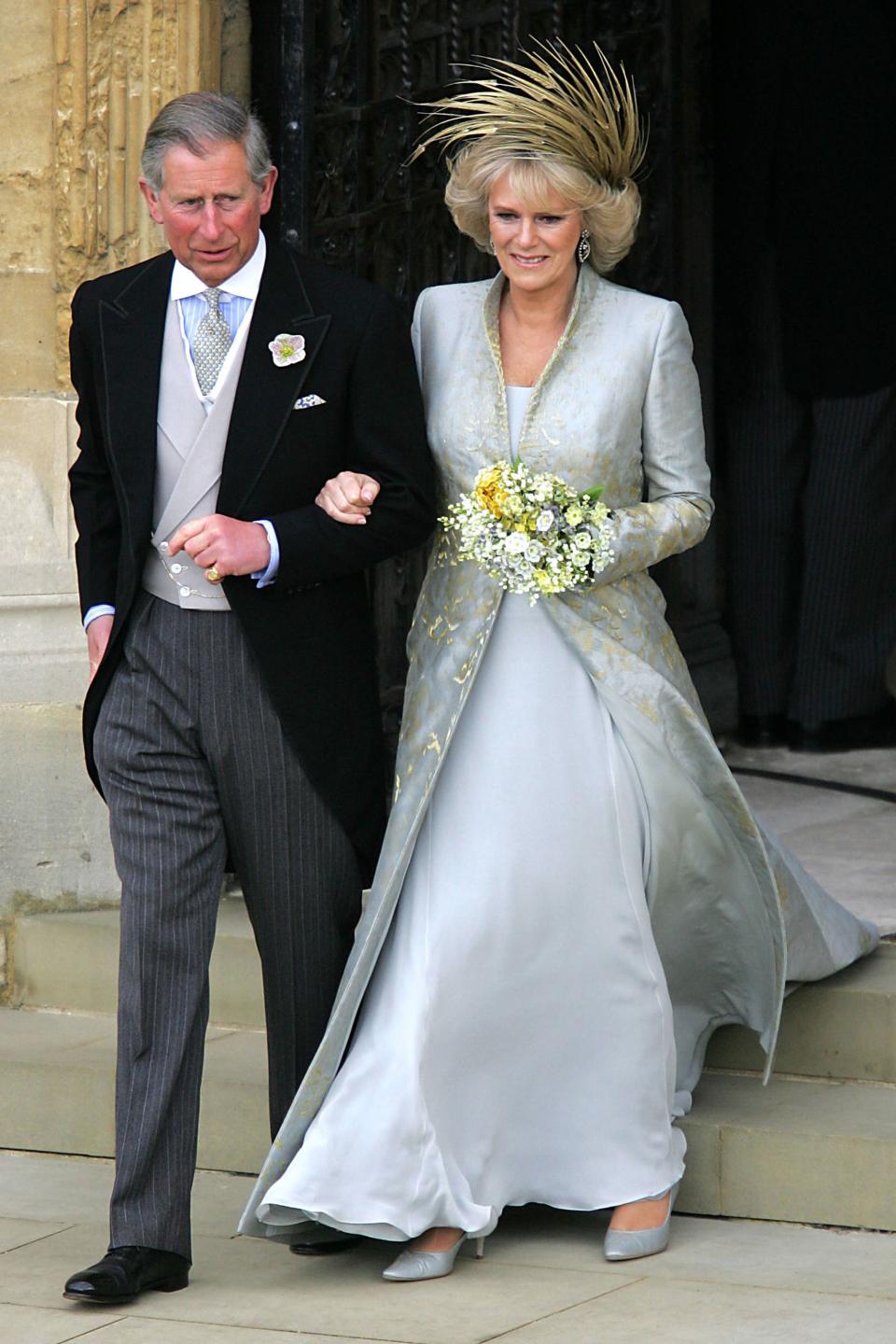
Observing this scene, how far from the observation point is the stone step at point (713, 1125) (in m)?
3.96

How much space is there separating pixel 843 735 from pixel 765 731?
236 mm

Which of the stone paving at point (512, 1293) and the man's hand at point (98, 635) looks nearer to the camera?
the stone paving at point (512, 1293)

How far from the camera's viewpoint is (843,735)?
6816 millimetres

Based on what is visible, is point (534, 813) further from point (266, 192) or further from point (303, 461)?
point (266, 192)

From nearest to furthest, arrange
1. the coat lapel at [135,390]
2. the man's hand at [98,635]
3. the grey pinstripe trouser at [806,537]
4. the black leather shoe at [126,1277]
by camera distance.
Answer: the black leather shoe at [126,1277]
the coat lapel at [135,390]
the man's hand at [98,635]
the grey pinstripe trouser at [806,537]

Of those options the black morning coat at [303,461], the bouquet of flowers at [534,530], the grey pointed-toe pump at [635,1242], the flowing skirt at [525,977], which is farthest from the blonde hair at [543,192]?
the grey pointed-toe pump at [635,1242]

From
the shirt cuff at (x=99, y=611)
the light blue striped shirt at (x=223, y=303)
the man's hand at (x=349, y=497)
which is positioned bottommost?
the shirt cuff at (x=99, y=611)

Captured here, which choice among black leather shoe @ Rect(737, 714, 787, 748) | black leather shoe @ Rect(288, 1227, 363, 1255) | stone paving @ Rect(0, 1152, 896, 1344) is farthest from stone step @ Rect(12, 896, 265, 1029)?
black leather shoe @ Rect(737, 714, 787, 748)

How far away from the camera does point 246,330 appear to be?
3719 millimetres

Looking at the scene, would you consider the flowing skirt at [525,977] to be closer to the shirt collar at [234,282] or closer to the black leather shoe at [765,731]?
the shirt collar at [234,282]

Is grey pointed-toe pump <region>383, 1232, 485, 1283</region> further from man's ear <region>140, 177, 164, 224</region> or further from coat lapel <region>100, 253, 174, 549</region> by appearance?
man's ear <region>140, 177, 164, 224</region>

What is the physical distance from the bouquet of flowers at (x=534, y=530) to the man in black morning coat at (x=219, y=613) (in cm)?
13

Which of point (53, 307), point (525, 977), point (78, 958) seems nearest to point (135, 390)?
point (525, 977)

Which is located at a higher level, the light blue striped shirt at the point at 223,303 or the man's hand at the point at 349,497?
the light blue striped shirt at the point at 223,303
